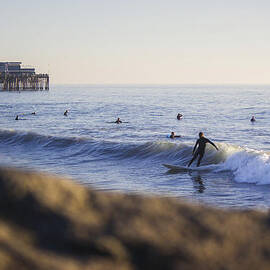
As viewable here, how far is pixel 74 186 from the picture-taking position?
1220 mm

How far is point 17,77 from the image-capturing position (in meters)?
130

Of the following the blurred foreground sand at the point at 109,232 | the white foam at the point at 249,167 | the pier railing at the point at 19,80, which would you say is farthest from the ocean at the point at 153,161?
the pier railing at the point at 19,80

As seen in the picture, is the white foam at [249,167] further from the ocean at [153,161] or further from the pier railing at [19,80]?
the pier railing at [19,80]

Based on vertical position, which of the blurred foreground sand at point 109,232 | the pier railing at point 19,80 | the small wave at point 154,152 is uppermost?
the blurred foreground sand at point 109,232

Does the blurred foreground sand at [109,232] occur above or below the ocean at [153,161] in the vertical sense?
above

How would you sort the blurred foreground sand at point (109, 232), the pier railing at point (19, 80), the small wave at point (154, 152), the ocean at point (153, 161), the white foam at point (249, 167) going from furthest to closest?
the pier railing at point (19, 80) < the small wave at point (154, 152) < the white foam at point (249, 167) < the ocean at point (153, 161) < the blurred foreground sand at point (109, 232)

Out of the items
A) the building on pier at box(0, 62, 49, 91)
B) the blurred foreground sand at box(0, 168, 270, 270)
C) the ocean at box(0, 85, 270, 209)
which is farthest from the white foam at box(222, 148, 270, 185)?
the building on pier at box(0, 62, 49, 91)

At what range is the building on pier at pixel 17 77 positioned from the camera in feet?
423

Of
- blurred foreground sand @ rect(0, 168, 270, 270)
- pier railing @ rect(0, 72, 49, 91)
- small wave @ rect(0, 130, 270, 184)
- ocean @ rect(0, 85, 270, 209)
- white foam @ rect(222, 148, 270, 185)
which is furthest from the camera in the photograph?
pier railing @ rect(0, 72, 49, 91)

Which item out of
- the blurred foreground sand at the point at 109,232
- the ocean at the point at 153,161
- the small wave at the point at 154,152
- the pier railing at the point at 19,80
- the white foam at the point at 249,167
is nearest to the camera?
the blurred foreground sand at the point at 109,232

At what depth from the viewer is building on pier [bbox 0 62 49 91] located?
423ft

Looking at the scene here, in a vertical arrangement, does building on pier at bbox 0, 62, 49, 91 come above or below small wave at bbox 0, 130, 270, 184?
above

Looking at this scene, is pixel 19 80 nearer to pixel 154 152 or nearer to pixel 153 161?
pixel 154 152

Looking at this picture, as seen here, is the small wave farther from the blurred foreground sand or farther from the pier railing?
the pier railing
